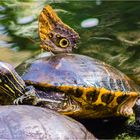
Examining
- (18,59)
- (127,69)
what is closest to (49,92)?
(127,69)

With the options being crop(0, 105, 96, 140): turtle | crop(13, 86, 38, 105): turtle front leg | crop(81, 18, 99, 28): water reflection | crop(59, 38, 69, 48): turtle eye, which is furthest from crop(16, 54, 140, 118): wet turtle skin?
crop(81, 18, 99, 28): water reflection

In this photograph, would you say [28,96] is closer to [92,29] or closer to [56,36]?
[56,36]

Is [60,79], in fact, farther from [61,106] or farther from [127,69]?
[127,69]

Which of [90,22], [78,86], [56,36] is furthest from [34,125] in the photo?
[90,22]

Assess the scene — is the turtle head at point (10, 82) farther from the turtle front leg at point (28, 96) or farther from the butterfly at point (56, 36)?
the butterfly at point (56, 36)

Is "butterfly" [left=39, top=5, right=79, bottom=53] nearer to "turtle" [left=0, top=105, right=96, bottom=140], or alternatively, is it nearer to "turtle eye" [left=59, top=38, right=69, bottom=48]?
"turtle eye" [left=59, top=38, right=69, bottom=48]
